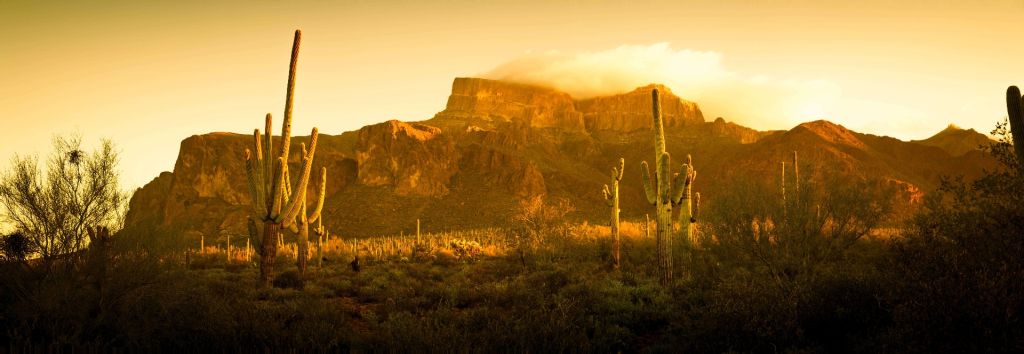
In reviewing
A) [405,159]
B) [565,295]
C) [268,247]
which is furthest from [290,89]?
[405,159]

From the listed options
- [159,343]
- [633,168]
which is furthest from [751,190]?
[633,168]

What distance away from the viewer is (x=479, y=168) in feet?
305

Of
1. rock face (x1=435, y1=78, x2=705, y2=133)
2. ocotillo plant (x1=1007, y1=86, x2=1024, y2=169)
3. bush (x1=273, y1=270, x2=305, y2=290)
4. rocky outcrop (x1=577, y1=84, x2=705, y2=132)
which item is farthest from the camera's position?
rock face (x1=435, y1=78, x2=705, y2=133)

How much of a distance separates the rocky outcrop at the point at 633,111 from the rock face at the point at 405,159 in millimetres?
77045

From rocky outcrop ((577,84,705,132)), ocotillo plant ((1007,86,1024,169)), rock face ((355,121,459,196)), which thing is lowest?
ocotillo plant ((1007,86,1024,169))

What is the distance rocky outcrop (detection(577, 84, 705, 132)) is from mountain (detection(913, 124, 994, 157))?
2452 inches

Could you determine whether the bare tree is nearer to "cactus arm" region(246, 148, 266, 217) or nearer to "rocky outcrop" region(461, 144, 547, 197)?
"cactus arm" region(246, 148, 266, 217)

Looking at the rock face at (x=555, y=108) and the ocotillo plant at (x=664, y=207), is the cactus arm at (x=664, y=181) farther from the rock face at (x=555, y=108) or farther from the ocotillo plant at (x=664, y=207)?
the rock face at (x=555, y=108)

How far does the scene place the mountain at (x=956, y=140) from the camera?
84713 millimetres

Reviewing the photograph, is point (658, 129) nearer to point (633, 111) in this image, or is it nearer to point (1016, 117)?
point (1016, 117)

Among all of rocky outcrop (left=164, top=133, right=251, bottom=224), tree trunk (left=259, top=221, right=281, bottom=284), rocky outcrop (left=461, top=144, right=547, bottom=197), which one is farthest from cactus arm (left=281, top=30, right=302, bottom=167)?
rocky outcrop (left=164, top=133, right=251, bottom=224)

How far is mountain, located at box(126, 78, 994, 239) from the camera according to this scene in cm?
7081

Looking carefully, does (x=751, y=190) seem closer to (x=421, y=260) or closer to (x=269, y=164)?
(x=269, y=164)

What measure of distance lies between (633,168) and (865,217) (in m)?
90.0
